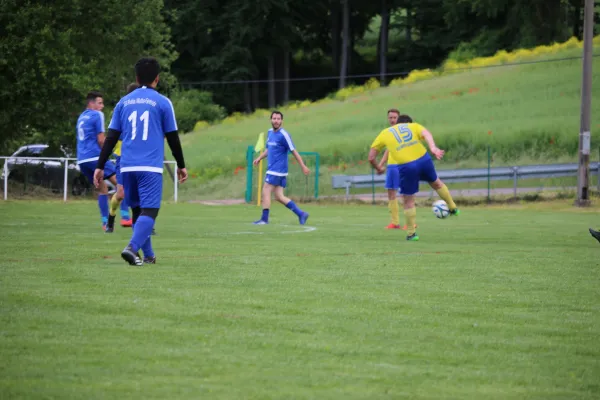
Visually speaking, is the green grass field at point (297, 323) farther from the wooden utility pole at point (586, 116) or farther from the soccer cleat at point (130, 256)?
the wooden utility pole at point (586, 116)

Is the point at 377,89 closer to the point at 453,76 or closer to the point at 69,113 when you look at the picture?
the point at 453,76

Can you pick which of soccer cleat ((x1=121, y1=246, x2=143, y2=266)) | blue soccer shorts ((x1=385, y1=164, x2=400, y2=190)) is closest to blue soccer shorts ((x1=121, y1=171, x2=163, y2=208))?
soccer cleat ((x1=121, y1=246, x2=143, y2=266))

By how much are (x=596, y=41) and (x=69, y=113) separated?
37.8 m

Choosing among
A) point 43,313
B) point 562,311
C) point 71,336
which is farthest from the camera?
point 562,311

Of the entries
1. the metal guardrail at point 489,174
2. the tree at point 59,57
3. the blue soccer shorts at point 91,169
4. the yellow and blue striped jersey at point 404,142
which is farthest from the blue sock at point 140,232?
the metal guardrail at point 489,174

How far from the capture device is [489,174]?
32531mm

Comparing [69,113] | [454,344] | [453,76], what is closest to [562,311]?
[454,344]

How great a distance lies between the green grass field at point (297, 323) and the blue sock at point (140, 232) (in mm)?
317

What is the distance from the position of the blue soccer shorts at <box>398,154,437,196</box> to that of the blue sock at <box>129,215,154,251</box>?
235 inches

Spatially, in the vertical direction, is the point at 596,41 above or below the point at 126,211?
above

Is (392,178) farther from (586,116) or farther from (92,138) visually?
(586,116)

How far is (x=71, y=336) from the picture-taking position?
18.4ft

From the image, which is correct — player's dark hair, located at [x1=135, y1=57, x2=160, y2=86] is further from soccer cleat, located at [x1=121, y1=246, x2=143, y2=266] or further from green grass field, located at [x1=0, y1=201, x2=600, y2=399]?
green grass field, located at [x1=0, y1=201, x2=600, y2=399]

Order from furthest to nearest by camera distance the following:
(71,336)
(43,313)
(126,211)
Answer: (126,211), (43,313), (71,336)
